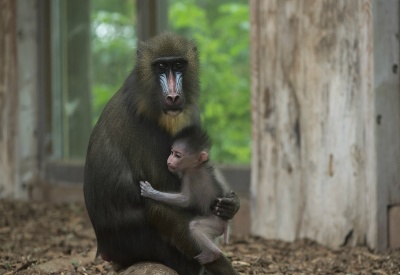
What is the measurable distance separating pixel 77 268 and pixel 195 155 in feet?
4.29

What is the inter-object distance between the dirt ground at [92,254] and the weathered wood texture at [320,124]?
225 mm

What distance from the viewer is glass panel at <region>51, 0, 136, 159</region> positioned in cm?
835

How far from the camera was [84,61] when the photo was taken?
867cm

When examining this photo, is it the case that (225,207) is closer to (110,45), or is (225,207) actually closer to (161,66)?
(161,66)

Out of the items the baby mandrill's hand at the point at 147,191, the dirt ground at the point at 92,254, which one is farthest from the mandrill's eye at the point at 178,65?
the dirt ground at the point at 92,254

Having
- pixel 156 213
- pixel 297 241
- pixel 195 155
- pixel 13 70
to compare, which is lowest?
pixel 297 241

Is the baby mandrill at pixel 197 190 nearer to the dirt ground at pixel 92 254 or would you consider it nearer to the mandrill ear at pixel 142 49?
the mandrill ear at pixel 142 49

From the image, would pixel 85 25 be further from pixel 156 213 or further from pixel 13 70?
pixel 156 213

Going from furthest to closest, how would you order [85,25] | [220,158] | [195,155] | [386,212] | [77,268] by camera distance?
[85,25]
[220,158]
[386,212]
[77,268]
[195,155]

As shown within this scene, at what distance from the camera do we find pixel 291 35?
6172 mm

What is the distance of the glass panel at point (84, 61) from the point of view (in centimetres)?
835

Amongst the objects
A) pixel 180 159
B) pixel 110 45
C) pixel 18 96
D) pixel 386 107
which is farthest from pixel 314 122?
pixel 18 96

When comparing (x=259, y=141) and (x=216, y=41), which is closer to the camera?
(x=259, y=141)

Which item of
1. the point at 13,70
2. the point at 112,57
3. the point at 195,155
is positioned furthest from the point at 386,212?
the point at 13,70
